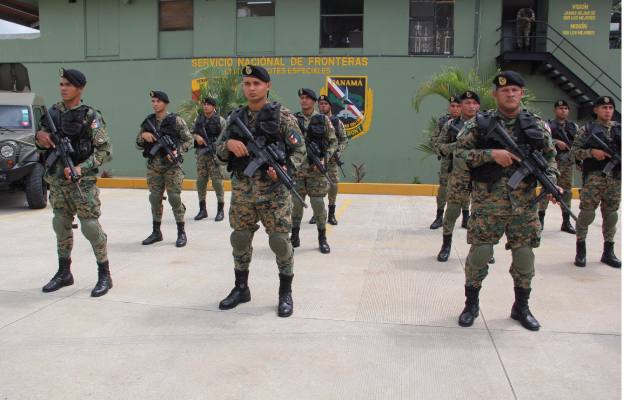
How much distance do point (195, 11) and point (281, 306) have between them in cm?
1225

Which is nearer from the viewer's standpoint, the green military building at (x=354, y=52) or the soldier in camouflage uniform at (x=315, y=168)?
the soldier in camouflage uniform at (x=315, y=168)

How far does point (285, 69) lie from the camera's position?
1388 centimetres

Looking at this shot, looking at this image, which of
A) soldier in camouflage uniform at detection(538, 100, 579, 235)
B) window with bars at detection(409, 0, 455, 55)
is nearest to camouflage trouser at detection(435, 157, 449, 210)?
soldier in camouflage uniform at detection(538, 100, 579, 235)

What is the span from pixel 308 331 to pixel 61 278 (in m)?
2.48

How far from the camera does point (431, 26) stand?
13539 mm

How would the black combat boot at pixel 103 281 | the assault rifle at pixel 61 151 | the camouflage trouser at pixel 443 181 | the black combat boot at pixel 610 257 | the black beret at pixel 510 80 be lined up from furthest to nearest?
1. the camouflage trouser at pixel 443 181
2. the black combat boot at pixel 610 257
3. the black combat boot at pixel 103 281
4. the assault rifle at pixel 61 151
5. the black beret at pixel 510 80

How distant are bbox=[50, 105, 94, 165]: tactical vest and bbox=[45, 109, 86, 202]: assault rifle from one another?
0.16 feet

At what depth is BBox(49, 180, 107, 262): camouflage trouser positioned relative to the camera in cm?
438

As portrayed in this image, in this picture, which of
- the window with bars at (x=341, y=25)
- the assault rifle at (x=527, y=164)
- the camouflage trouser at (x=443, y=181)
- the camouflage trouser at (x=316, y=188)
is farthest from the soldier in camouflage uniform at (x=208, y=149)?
the window with bars at (x=341, y=25)

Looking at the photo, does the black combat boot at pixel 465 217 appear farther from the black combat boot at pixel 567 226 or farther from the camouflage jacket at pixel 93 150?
the camouflage jacket at pixel 93 150

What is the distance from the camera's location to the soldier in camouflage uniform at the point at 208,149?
8.18 m

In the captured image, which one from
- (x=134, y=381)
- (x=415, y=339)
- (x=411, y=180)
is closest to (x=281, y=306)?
(x=415, y=339)

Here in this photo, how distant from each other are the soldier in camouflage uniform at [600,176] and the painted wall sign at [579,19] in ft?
30.2

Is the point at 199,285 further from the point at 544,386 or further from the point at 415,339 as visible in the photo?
the point at 544,386
